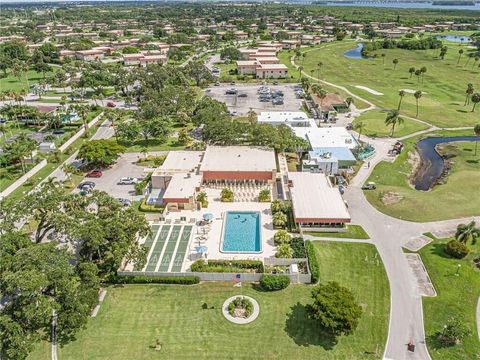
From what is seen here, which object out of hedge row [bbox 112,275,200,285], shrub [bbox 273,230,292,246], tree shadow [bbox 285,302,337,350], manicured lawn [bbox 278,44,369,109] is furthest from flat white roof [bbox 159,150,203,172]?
manicured lawn [bbox 278,44,369,109]

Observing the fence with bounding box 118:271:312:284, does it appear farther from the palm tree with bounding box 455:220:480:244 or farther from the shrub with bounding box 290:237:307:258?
the palm tree with bounding box 455:220:480:244

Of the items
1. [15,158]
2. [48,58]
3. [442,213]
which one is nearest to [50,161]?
[15,158]

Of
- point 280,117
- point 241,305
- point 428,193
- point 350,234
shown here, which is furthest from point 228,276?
point 280,117

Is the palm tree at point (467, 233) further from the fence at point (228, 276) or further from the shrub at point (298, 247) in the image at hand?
the fence at point (228, 276)

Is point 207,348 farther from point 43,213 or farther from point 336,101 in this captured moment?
point 336,101

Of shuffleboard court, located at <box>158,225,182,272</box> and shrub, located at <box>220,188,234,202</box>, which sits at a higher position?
shrub, located at <box>220,188,234,202</box>
